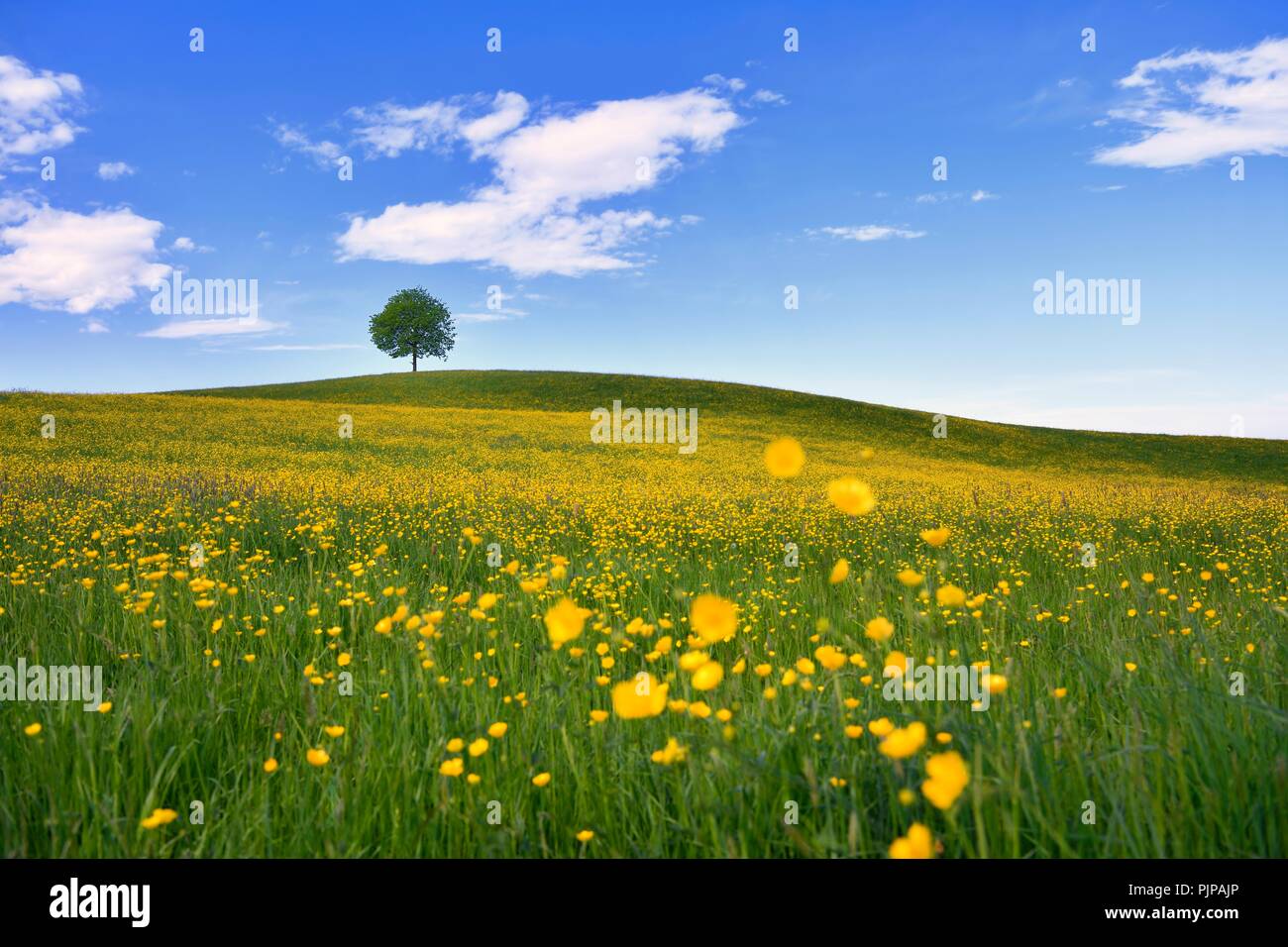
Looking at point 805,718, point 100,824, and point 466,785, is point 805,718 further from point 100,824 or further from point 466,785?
point 100,824

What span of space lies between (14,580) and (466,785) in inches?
202

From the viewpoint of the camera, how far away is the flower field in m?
1.94

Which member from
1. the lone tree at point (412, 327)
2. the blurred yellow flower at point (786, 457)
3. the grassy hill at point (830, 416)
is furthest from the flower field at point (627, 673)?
the lone tree at point (412, 327)

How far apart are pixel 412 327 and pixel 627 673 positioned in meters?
74.1

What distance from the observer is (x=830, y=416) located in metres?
44.9

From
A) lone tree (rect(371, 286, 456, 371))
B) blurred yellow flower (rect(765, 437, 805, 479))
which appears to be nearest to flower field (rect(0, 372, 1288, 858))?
blurred yellow flower (rect(765, 437, 805, 479))

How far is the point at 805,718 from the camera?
8.53 feet

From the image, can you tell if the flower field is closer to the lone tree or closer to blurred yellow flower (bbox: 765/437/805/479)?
blurred yellow flower (bbox: 765/437/805/479)

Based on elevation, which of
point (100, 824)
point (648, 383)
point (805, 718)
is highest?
point (648, 383)

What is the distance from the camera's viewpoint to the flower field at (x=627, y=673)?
76.5 inches

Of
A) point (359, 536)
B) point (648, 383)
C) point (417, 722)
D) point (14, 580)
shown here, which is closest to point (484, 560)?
point (359, 536)

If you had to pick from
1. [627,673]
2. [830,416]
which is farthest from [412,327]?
[627,673]

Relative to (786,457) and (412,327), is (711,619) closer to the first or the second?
(786,457)

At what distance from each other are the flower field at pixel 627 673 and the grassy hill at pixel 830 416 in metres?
27.9
